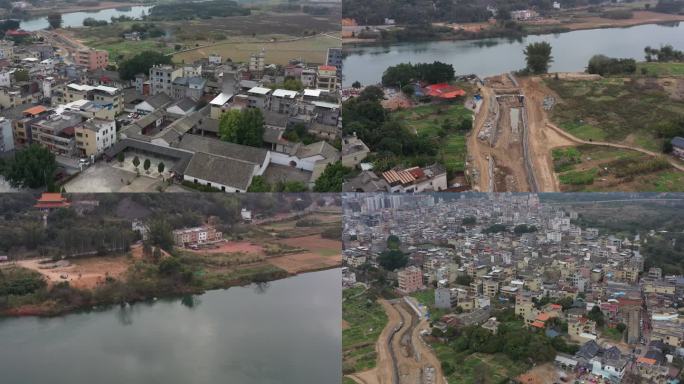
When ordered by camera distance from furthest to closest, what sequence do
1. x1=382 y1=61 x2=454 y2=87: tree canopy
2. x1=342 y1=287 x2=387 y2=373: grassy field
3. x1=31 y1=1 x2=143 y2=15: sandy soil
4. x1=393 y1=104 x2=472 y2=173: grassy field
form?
x1=31 y1=1 x2=143 y2=15: sandy soil < x1=382 y1=61 x2=454 y2=87: tree canopy < x1=393 y1=104 x2=472 y2=173: grassy field < x1=342 y1=287 x2=387 y2=373: grassy field

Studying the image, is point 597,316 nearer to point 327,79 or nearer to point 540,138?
point 540,138

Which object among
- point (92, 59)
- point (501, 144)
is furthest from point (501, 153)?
point (92, 59)

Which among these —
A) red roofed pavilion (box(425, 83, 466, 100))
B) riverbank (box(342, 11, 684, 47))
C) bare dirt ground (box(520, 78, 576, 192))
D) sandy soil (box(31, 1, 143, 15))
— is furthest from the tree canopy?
sandy soil (box(31, 1, 143, 15))

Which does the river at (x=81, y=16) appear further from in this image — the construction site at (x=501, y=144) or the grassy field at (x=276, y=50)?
the construction site at (x=501, y=144)

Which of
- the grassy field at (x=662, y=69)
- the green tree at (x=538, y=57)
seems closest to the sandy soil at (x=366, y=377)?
the green tree at (x=538, y=57)

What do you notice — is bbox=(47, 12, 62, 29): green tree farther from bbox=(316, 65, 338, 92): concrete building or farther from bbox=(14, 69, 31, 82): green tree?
bbox=(316, 65, 338, 92): concrete building

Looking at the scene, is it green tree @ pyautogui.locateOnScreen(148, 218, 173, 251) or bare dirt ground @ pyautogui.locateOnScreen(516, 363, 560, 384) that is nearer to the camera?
bare dirt ground @ pyautogui.locateOnScreen(516, 363, 560, 384)
